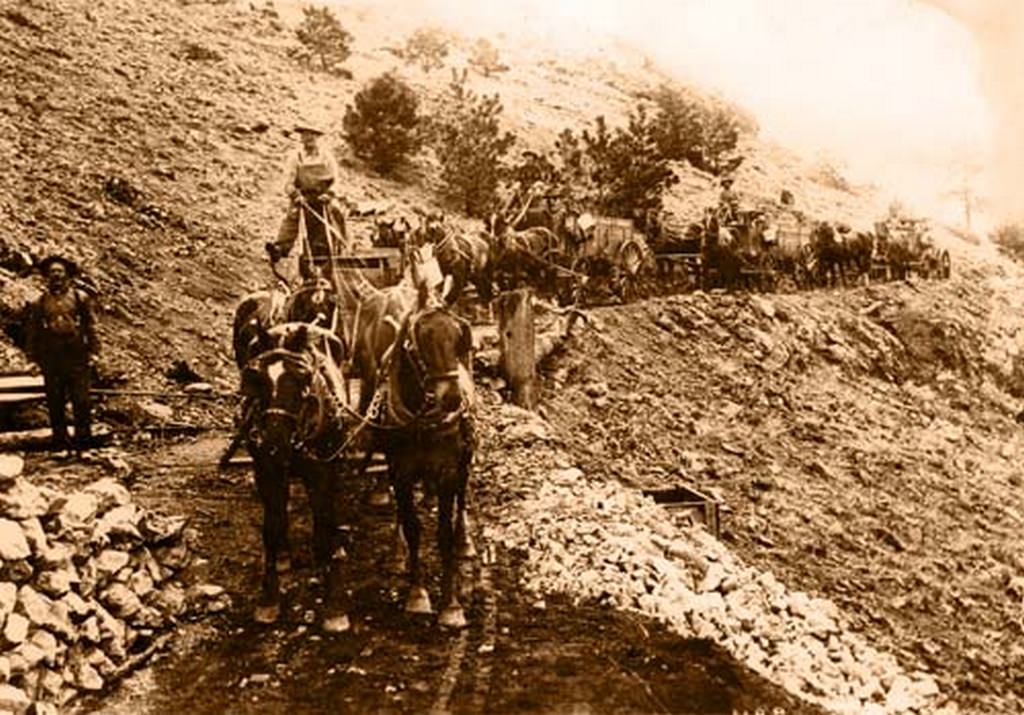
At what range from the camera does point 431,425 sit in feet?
27.2

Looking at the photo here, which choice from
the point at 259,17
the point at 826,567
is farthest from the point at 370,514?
the point at 259,17

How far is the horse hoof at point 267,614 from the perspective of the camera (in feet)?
27.7

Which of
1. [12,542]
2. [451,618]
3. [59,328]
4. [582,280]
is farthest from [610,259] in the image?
[12,542]

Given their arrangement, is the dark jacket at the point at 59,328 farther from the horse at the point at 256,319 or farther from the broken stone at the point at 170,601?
the broken stone at the point at 170,601

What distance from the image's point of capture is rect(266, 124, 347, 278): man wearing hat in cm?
1171

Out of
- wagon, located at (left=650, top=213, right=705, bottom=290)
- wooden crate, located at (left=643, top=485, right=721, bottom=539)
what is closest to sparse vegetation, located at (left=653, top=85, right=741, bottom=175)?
wagon, located at (left=650, top=213, right=705, bottom=290)

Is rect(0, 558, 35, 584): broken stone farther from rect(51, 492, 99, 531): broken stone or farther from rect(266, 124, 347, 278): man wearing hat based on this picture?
rect(266, 124, 347, 278): man wearing hat

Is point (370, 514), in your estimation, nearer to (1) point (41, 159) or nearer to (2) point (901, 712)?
(2) point (901, 712)

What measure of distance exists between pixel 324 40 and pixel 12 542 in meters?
32.0

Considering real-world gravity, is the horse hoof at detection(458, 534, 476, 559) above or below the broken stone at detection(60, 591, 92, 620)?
below

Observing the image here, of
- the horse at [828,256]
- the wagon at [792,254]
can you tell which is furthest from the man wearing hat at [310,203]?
the horse at [828,256]

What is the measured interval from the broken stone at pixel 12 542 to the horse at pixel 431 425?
96.6 inches

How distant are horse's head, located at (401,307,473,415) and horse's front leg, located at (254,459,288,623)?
1174 millimetres

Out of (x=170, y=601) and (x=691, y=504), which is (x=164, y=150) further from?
(x=170, y=601)
